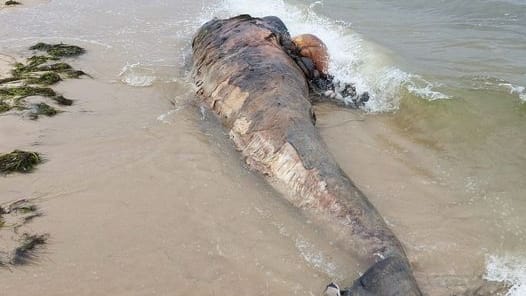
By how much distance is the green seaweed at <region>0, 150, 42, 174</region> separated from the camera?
4.27 m

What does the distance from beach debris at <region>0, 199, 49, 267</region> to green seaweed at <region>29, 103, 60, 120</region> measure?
5.76ft

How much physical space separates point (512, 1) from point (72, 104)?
27.7ft

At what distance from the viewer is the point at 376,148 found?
518 centimetres

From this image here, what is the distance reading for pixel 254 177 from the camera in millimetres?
4367

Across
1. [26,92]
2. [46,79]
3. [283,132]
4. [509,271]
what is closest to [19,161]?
[26,92]

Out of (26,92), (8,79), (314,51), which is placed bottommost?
(8,79)

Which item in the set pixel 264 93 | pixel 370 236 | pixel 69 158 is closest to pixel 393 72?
pixel 264 93

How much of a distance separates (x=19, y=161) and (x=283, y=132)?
2.34m

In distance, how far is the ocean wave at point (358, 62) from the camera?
6.42 meters

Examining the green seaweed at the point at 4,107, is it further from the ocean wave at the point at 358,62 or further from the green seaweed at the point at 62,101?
the ocean wave at the point at 358,62

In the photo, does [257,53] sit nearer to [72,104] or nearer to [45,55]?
[72,104]

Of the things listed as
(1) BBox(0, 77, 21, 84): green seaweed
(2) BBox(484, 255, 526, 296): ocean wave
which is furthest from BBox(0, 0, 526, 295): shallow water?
(1) BBox(0, 77, 21, 84): green seaweed

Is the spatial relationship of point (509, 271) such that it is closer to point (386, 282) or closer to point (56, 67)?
point (386, 282)

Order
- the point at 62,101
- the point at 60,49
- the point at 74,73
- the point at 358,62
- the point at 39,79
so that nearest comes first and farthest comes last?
1. the point at 62,101
2. the point at 39,79
3. the point at 74,73
4. the point at 358,62
5. the point at 60,49
